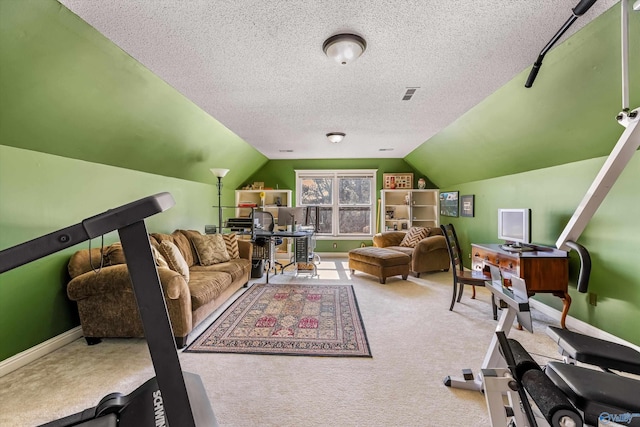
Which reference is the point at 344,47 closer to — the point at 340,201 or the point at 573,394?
the point at 573,394

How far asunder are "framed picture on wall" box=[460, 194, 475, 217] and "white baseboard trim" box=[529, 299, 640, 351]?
1967mm

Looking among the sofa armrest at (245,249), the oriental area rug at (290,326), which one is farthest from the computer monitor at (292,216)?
the oriental area rug at (290,326)

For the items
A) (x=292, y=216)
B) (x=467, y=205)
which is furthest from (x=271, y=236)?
(x=467, y=205)

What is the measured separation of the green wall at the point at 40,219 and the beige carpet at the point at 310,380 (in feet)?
0.91

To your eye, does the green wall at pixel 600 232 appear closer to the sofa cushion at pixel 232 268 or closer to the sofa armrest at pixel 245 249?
the sofa cushion at pixel 232 268

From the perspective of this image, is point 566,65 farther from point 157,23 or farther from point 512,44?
point 157,23

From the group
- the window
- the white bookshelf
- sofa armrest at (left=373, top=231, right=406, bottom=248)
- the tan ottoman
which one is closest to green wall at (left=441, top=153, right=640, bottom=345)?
the tan ottoman

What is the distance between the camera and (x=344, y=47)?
6.25 ft

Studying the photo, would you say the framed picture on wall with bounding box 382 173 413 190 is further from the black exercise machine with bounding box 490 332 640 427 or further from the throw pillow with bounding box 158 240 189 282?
the black exercise machine with bounding box 490 332 640 427

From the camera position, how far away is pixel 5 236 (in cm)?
205

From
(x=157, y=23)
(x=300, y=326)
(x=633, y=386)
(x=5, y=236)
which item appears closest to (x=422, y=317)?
(x=300, y=326)

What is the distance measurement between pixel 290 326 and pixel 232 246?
1877 mm

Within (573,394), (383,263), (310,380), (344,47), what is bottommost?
(310,380)

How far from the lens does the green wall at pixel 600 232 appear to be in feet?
7.40
